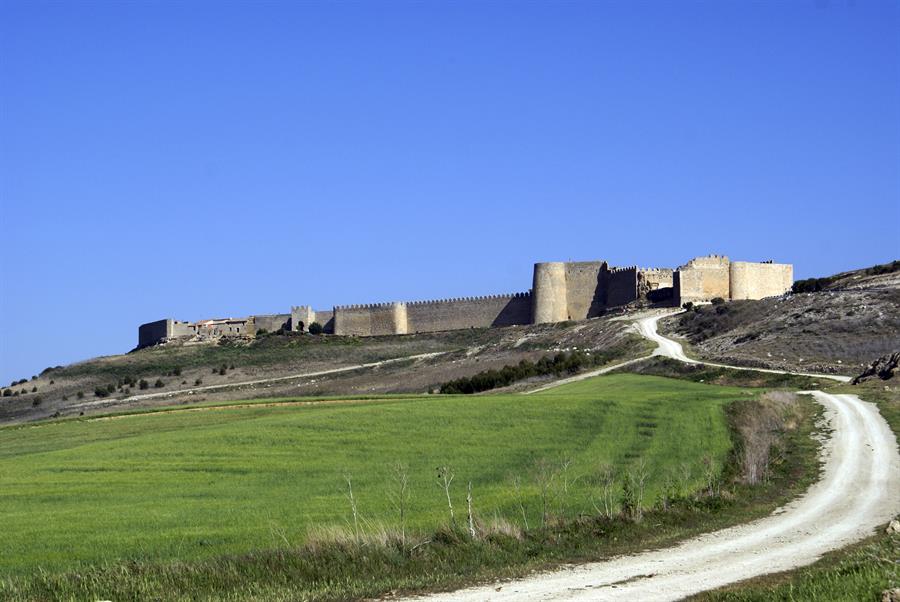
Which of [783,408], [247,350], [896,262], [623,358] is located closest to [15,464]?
[783,408]

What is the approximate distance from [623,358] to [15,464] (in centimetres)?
3177

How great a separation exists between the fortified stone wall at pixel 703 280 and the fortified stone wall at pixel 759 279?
1.02 metres

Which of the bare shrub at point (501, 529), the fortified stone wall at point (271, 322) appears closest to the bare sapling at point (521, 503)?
the bare shrub at point (501, 529)

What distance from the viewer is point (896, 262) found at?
62.8m

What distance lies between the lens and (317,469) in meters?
20.4

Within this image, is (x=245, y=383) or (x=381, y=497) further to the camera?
(x=245, y=383)

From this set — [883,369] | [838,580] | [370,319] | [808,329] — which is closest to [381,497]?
[838,580]

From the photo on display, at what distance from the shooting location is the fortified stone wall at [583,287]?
257 ft

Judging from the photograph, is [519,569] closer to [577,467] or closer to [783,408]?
[577,467]

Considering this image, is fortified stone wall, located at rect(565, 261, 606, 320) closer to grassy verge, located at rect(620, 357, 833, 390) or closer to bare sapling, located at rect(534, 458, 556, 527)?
grassy verge, located at rect(620, 357, 833, 390)

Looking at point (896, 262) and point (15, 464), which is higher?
point (896, 262)

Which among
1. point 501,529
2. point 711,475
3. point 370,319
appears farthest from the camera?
point 370,319

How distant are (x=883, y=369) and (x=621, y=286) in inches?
1586

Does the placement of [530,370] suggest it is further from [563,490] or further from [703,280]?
[563,490]
